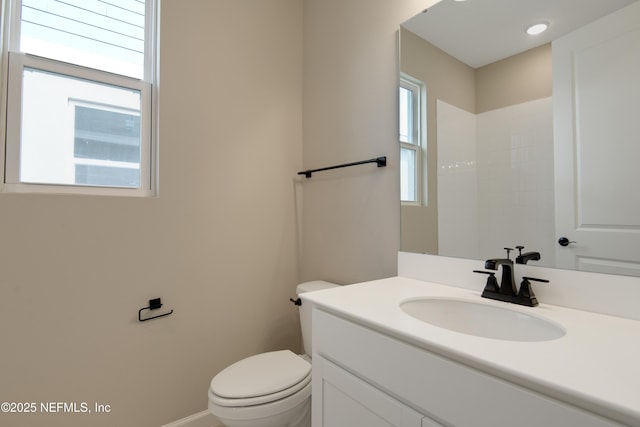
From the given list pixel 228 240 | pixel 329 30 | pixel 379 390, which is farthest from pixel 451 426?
pixel 329 30

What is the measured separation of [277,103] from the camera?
193 cm

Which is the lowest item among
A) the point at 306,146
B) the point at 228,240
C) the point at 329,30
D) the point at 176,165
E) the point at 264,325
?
the point at 264,325

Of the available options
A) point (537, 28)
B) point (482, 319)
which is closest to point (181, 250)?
point (482, 319)

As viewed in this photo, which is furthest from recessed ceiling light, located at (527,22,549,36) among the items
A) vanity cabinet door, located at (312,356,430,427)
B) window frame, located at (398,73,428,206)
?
vanity cabinet door, located at (312,356,430,427)

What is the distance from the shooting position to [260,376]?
50.2 inches

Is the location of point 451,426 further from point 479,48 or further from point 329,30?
point 329,30

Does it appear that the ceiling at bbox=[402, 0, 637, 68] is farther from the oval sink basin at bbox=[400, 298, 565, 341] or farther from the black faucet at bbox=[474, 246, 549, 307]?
the oval sink basin at bbox=[400, 298, 565, 341]

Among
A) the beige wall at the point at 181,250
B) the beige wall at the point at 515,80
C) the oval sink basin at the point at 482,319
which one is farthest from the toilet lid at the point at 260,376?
the beige wall at the point at 515,80

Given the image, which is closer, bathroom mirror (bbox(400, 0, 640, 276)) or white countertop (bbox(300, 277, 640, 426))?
white countertop (bbox(300, 277, 640, 426))

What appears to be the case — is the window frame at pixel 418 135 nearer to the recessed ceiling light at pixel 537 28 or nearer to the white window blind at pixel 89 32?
the recessed ceiling light at pixel 537 28

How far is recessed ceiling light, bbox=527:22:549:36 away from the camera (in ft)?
3.23

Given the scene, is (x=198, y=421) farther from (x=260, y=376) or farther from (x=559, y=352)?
(x=559, y=352)

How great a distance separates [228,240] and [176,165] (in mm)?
494

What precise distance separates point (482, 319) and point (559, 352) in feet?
1.24
